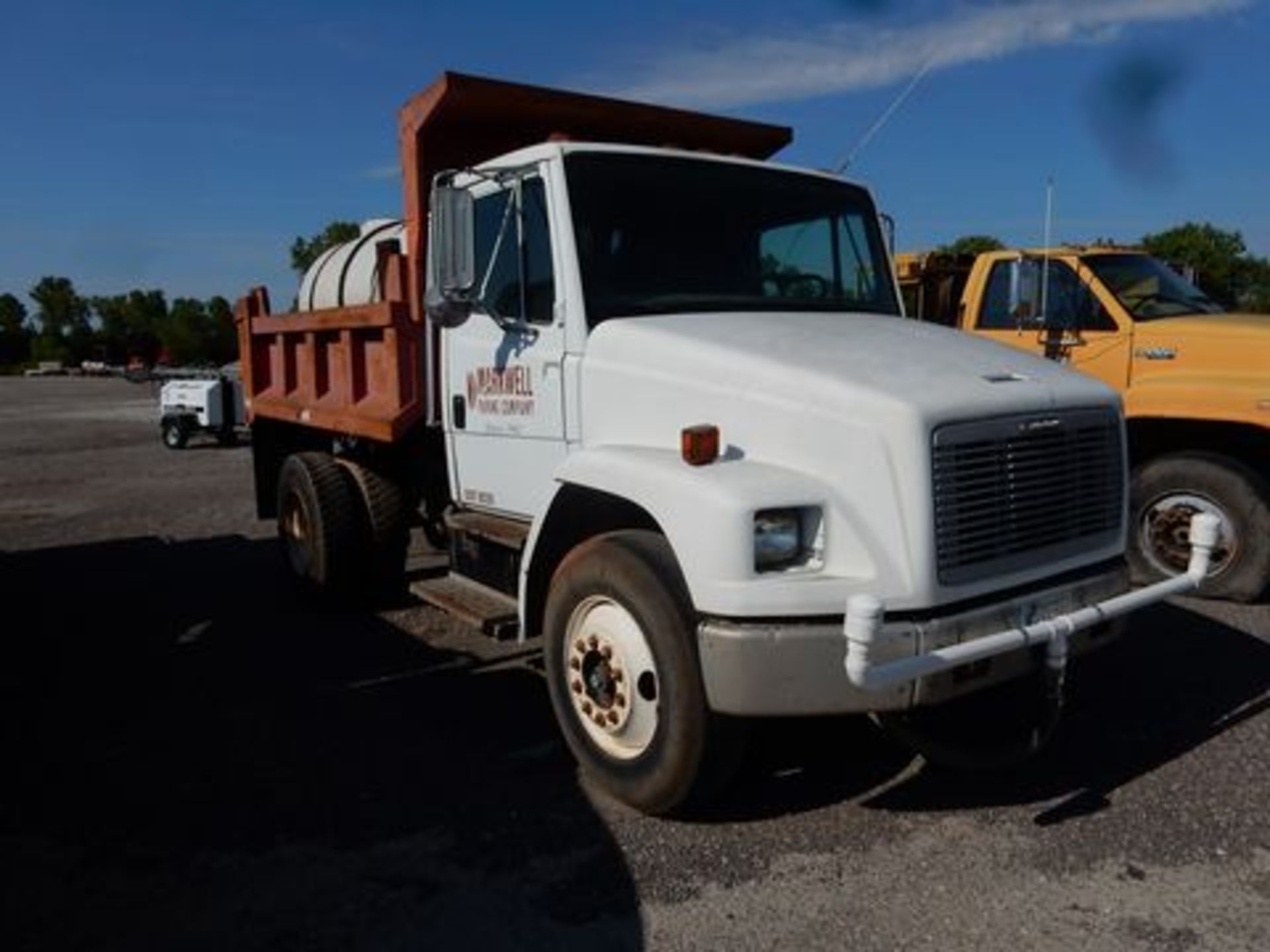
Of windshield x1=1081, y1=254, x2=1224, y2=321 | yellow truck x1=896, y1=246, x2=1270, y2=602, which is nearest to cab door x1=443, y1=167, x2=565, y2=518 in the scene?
yellow truck x1=896, y1=246, x2=1270, y2=602

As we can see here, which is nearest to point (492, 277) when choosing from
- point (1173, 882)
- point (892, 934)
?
point (892, 934)

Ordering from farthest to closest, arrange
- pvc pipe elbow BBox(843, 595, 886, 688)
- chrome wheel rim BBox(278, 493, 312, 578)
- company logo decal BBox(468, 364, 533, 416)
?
chrome wheel rim BBox(278, 493, 312, 578) → company logo decal BBox(468, 364, 533, 416) → pvc pipe elbow BBox(843, 595, 886, 688)

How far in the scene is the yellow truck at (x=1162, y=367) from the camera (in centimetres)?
713

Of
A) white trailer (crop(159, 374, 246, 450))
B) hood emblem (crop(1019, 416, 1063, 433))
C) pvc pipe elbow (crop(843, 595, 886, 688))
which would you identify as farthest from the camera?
white trailer (crop(159, 374, 246, 450))

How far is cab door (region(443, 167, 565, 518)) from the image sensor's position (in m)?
5.04

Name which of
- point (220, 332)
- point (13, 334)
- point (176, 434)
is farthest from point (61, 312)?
point (176, 434)

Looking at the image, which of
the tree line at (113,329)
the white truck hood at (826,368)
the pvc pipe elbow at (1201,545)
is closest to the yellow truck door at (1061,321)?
the white truck hood at (826,368)

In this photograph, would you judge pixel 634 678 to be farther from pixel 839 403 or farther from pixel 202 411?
pixel 202 411

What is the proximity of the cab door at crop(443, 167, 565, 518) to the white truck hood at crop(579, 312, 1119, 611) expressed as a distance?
0.35 meters

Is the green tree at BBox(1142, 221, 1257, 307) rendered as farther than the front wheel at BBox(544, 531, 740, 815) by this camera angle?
Yes

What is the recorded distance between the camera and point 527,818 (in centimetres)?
427

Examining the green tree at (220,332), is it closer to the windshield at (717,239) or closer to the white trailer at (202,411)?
the white trailer at (202,411)

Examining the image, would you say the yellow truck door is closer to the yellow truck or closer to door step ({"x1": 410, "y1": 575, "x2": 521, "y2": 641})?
the yellow truck

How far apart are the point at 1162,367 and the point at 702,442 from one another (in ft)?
16.2
